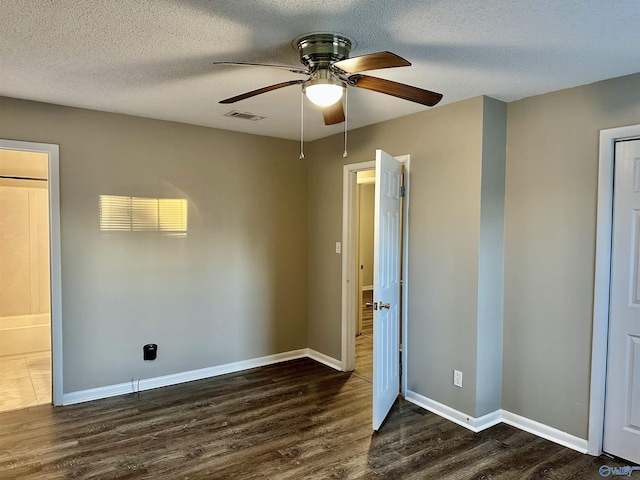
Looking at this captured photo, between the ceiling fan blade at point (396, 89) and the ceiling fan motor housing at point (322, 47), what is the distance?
0.15 meters

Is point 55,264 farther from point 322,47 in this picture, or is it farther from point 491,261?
point 491,261

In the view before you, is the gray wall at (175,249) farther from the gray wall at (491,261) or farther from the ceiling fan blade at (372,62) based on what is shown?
the ceiling fan blade at (372,62)

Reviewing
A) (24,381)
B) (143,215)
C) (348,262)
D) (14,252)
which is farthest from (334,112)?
(14,252)

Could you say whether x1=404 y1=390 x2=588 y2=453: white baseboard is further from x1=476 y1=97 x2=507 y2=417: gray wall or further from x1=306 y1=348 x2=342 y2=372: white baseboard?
x1=306 y1=348 x2=342 y2=372: white baseboard

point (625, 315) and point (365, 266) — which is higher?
point (625, 315)

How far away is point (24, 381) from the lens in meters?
4.05

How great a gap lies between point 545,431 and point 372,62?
2764 mm

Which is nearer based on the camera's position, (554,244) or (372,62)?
(372,62)

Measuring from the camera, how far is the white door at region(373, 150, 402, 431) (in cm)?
311

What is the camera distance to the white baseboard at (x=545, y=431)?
9.48ft

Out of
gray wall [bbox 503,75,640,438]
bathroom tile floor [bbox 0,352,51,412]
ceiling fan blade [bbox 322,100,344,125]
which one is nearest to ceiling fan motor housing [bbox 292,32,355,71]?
ceiling fan blade [bbox 322,100,344,125]

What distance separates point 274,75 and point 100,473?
102 inches

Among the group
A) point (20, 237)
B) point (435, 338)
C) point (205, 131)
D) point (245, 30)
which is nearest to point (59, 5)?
point (245, 30)

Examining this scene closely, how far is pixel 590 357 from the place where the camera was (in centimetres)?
284
